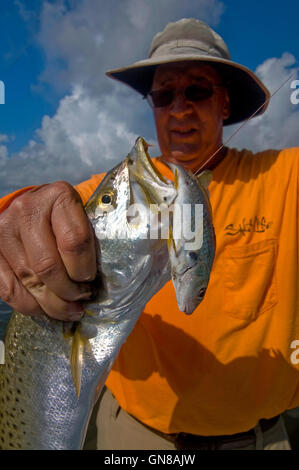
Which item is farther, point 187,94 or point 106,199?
point 187,94

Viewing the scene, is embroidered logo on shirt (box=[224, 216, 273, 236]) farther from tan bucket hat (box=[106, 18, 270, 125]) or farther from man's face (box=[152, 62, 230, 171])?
tan bucket hat (box=[106, 18, 270, 125])

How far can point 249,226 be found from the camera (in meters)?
2.57

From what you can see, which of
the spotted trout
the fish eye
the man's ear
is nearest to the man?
the man's ear

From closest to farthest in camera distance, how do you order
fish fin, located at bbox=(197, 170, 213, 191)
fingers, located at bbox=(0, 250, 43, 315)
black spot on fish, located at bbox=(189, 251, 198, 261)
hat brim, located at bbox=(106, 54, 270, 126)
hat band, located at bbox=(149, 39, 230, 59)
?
black spot on fish, located at bbox=(189, 251, 198, 261) → fish fin, located at bbox=(197, 170, 213, 191) → fingers, located at bbox=(0, 250, 43, 315) → hat brim, located at bbox=(106, 54, 270, 126) → hat band, located at bbox=(149, 39, 230, 59)

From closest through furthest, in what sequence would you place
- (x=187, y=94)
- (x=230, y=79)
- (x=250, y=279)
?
(x=250, y=279), (x=187, y=94), (x=230, y=79)

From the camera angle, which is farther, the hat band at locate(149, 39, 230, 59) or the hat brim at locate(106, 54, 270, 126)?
the hat band at locate(149, 39, 230, 59)

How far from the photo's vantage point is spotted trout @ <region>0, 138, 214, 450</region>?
1331 mm

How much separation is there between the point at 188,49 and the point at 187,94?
0.44m

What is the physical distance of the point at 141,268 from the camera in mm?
1426

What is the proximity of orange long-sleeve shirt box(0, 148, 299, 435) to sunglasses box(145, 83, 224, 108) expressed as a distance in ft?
4.14

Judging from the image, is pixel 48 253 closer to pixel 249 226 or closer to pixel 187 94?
pixel 249 226

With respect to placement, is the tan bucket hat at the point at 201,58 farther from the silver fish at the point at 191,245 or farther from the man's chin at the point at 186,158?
the silver fish at the point at 191,245

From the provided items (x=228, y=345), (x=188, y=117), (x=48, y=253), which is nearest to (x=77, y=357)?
(x=48, y=253)

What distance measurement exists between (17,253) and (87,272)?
37cm
